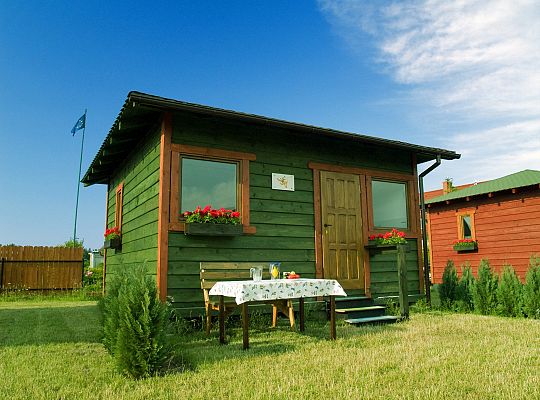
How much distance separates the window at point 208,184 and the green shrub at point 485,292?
4.78 meters

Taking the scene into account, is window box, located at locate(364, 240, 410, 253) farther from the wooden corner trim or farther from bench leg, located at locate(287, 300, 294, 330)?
the wooden corner trim

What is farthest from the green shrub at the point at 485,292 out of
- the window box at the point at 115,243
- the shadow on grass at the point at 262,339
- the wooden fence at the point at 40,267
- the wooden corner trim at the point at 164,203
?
the wooden fence at the point at 40,267

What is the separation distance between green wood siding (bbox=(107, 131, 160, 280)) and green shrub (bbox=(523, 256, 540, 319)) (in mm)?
6321

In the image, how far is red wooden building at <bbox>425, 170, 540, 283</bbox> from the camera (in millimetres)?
11727

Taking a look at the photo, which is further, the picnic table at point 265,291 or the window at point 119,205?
the window at point 119,205

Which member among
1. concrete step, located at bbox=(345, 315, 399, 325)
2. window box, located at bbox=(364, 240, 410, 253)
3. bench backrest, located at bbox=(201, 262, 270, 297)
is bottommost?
concrete step, located at bbox=(345, 315, 399, 325)

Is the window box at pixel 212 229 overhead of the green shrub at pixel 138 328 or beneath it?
overhead

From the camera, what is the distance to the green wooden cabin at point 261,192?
20.3 ft

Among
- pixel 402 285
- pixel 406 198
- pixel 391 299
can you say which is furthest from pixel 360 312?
pixel 406 198

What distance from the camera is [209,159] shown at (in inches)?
261

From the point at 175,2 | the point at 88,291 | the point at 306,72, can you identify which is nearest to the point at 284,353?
the point at 306,72

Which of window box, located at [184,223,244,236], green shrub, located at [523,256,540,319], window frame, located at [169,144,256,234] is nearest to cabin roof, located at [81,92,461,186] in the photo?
window frame, located at [169,144,256,234]

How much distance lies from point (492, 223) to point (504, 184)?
124 cm

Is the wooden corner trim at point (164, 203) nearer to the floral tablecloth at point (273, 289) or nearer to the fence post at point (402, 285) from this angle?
the floral tablecloth at point (273, 289)
